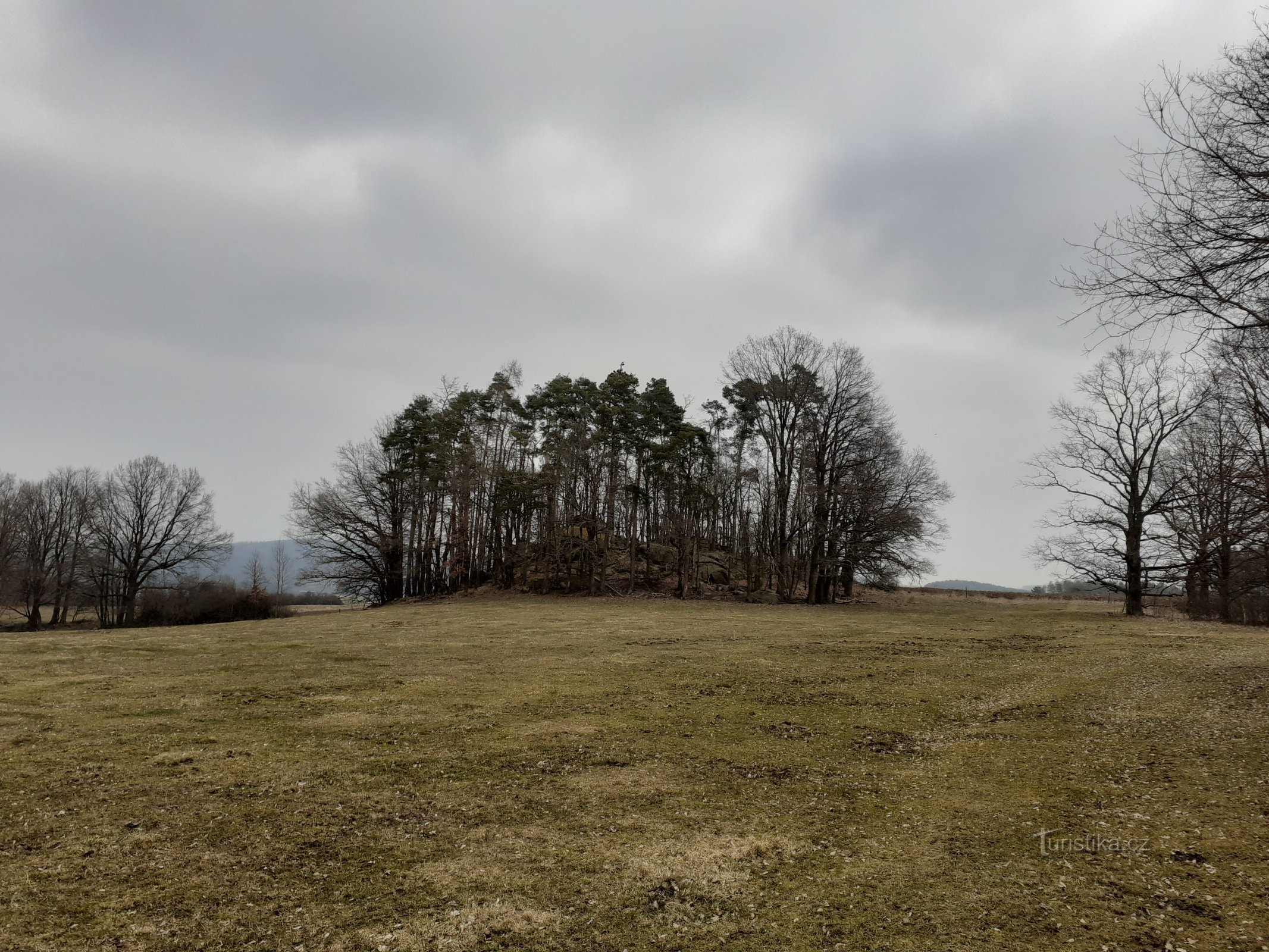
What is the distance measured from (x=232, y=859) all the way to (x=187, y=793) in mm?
2026

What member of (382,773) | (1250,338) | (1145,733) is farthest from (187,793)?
(1250,338)

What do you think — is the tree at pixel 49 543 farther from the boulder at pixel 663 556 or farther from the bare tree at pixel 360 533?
the boulder at pixel 663 556

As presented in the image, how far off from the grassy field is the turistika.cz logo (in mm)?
31

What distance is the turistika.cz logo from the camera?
5410 millimetres

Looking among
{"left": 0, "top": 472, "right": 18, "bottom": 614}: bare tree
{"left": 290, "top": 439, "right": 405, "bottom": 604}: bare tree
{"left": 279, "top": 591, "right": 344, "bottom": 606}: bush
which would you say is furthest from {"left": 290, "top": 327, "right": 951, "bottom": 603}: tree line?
{"left": 279, "top": 591, "right": 344, "bottom": 606}: bush

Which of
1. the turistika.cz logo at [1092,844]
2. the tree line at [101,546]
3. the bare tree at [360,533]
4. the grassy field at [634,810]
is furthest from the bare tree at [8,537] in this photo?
the turistika.cz logo at [1092,844]

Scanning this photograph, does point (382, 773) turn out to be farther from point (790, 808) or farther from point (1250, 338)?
point (1250, 338)

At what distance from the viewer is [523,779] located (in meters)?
7.47

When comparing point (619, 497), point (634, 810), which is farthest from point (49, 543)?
point (634, 810)

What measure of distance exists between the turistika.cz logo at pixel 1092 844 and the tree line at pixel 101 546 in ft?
206

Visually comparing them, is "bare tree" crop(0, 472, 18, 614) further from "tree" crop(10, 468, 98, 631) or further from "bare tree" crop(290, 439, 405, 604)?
"bare tree" crop(290, 439, 405, 604)

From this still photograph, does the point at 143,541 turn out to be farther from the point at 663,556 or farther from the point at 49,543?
the point at 663,556

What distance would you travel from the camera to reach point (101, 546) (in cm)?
5438

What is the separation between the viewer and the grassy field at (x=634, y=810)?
4.45m
